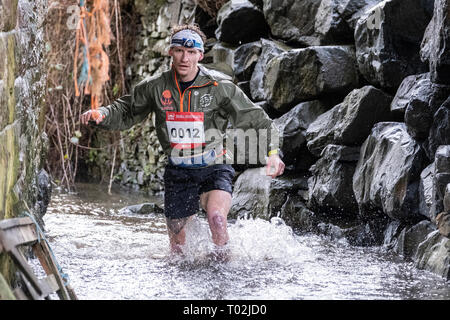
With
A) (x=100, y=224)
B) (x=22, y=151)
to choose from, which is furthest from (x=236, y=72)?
(x=22, y=151)

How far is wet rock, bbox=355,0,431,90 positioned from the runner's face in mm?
1800

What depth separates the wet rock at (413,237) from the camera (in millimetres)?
5320

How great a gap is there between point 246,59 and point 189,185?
3373 mm

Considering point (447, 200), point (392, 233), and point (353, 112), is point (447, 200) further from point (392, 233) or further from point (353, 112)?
point (353, 112)

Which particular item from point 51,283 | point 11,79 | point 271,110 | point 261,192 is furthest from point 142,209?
point 51,283

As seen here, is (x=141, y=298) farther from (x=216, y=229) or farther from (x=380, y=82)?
(x=380, y=82)

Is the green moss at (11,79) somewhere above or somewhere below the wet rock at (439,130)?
above

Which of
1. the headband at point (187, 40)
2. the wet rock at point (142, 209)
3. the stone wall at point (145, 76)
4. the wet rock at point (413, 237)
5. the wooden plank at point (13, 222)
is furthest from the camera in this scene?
the stone wall at point (145, 76)

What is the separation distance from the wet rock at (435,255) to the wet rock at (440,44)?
1.12m

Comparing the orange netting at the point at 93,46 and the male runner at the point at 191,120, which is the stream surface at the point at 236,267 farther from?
the orange netting at the point at 93,46

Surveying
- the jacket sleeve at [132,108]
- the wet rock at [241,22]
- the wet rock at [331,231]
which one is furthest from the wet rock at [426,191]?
the wet rock at [241,22]

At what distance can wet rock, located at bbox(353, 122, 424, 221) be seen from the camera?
17.7 feet

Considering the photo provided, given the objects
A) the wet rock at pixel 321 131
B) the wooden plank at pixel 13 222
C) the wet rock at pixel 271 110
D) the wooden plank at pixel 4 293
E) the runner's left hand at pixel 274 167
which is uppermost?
the wet rock at pixel 271 110

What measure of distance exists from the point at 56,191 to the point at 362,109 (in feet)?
19.7
